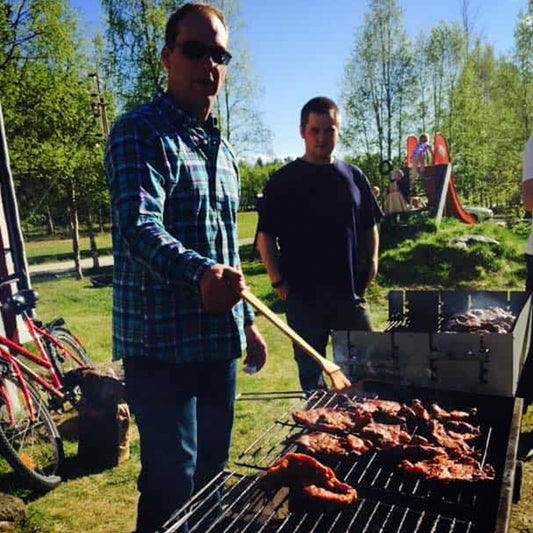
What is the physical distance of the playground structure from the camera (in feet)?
49.1

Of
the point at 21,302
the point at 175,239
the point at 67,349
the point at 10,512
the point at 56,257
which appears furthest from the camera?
the point at 56,257

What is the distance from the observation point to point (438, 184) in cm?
1573

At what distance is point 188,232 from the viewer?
2.09m

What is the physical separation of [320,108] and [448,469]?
8.87 ft

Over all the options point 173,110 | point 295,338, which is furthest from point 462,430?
point 173,110

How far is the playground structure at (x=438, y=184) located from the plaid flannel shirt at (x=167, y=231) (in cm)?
1279

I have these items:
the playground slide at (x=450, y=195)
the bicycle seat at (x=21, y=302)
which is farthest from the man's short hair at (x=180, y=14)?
the playground slide at (x=450, y=195)

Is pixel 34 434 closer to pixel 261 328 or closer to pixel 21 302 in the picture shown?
pixel 21 302

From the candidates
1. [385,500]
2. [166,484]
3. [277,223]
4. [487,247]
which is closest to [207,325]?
[166,484]

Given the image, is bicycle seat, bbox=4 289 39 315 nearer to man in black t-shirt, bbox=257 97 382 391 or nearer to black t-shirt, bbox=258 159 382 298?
man in black t-shirt, bbox=257 97 382 391

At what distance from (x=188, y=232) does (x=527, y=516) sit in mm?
3084

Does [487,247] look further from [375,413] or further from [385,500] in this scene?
[385,500]

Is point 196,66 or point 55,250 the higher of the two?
point 196,66

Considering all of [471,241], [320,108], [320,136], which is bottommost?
[471,241]
